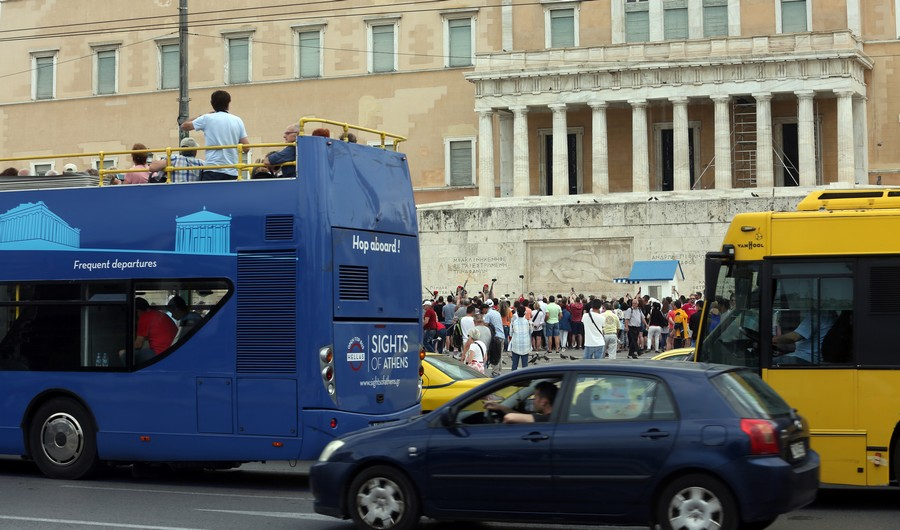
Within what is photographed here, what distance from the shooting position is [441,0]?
57.4 m

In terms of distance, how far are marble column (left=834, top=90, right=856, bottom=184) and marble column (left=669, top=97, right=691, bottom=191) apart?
223 inches

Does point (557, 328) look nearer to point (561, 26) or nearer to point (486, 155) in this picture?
point (486, 155)

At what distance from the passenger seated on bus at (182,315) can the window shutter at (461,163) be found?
44685 mm

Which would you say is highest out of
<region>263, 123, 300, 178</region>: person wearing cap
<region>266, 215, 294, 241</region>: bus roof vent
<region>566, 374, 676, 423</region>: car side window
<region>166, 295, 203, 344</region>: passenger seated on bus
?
<region>263, 123, 300, 178</region>: person wearing cap

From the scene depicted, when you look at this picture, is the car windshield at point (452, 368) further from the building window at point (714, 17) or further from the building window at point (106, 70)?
the building window at point (106, 70)

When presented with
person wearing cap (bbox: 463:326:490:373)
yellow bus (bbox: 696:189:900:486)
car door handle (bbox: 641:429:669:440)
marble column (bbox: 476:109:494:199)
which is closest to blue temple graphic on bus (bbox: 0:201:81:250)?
yellow bus (bbox: 696:189:900:486)

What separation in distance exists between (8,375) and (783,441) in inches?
318

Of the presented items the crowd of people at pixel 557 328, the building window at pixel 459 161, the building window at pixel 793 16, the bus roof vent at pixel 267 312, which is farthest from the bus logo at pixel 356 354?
the building window at pixel 459 161

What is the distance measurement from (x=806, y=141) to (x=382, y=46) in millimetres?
19522

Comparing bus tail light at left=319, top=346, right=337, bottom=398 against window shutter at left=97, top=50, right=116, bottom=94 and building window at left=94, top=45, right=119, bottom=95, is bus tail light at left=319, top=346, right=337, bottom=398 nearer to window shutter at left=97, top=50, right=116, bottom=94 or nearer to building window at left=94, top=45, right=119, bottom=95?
building window at left=94, top=45, right=119, bottom=95

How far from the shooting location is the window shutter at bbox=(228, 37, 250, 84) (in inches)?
2419

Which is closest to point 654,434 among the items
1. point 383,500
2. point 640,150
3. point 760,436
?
point 760,436

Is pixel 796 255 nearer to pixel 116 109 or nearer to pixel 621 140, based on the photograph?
pixel 621 140

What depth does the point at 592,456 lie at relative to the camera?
8977 millimetres
